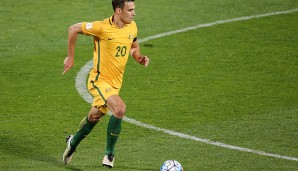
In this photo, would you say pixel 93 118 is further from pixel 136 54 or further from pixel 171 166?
pixel 171 166

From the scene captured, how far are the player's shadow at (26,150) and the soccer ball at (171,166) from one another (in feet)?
3.63

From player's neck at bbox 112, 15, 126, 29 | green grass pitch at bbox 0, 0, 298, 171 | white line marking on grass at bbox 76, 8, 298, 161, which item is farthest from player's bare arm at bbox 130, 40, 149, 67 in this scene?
white line marking on grass at bbox 76, 8, 298, 161

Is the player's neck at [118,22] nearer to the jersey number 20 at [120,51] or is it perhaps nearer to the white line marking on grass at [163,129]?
the jersey number 20 at [120,51]

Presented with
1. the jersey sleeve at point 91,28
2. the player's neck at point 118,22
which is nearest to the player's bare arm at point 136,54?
the player's neck at point 118,22

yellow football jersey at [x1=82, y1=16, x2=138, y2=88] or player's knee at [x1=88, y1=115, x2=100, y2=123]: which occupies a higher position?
yellow football jersey at [x1=82, y1=16, x2=138, y2=88]

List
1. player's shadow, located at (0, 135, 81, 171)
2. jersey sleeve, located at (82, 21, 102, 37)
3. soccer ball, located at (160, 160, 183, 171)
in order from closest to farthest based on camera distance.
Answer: soccer ball, located at (160, 160, 183, 171), jersey sleeve, located at (82, 21, 102, 37), player's shadow, located at (0, 135, 81, 171)

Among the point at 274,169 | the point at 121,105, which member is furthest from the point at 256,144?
the point at 121,105

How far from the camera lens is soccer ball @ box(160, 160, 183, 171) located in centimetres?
967

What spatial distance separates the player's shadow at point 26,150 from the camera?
10.6 metres

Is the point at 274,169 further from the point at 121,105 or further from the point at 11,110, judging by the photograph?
the point at 11,110

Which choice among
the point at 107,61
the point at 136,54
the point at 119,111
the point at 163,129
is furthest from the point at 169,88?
the point at 119,111

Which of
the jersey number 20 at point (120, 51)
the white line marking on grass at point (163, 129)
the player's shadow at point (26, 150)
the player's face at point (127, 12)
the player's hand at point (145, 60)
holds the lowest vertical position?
the white line marking on grass at point (163, 129)

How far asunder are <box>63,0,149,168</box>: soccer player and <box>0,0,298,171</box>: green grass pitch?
0.34m

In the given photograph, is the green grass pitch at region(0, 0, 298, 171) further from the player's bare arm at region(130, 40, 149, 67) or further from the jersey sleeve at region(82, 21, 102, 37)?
the jersey sleeve at region(82, 21, 102, 37)
